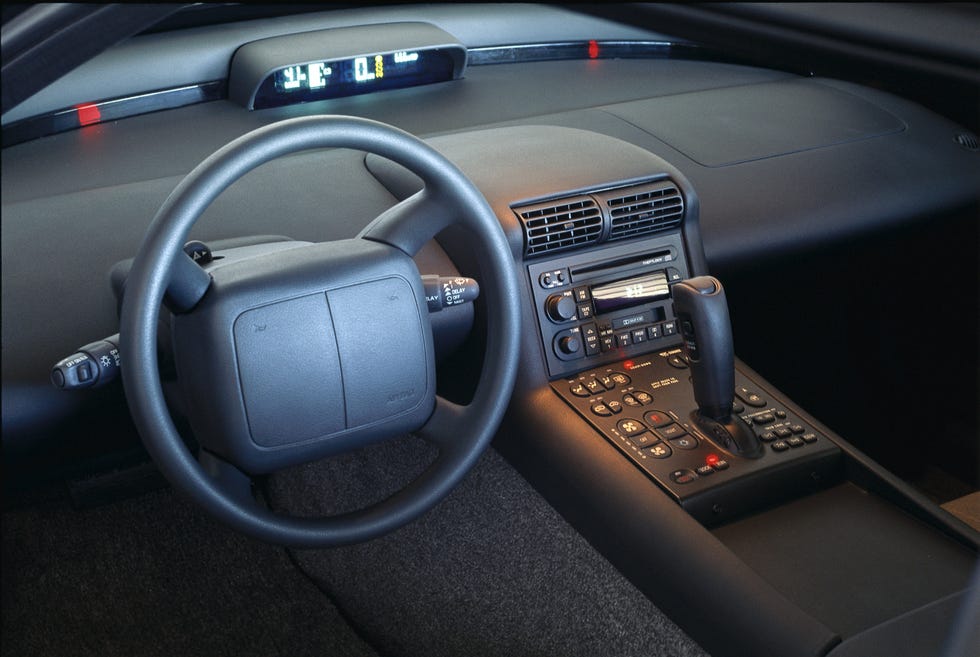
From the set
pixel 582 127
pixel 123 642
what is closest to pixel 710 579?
pixel 582 127

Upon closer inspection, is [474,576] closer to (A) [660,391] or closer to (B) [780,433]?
(A) [660,391]

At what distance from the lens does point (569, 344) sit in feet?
4.99

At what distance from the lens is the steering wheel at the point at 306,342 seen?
40.7 inches

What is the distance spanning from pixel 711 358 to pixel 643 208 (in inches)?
11.3

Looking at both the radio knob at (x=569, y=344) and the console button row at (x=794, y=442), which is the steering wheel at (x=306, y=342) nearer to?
the radio knob at (x=569, y=344)

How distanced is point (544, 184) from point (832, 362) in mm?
880

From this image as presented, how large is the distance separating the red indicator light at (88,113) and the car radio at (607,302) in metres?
0.74

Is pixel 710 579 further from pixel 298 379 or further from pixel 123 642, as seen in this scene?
pixel 123 642

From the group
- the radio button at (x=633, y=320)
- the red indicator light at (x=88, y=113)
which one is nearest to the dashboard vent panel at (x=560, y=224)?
the radio button at (x=633, y=320)

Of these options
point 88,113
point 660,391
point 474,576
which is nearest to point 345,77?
point 88,113

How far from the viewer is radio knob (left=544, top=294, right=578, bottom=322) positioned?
4.95ft

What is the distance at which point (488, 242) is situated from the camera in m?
1.21

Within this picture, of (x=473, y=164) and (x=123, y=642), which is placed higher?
(x=473, y=164)

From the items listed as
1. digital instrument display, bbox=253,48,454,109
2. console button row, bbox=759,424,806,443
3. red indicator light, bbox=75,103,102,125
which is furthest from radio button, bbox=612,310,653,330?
red indicator light, bbox=75,103,102,125
